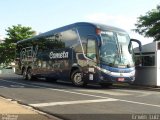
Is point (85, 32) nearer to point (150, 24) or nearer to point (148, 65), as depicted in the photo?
point (148, 65)

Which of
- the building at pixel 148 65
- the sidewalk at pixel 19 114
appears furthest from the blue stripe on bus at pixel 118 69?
the sidewalk at pixel 19 114

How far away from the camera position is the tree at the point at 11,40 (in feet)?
206

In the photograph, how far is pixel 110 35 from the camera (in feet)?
67.7

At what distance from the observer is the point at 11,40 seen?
63562mm

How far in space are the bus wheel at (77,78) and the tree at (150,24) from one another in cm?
2033

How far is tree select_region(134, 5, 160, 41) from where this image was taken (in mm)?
41016

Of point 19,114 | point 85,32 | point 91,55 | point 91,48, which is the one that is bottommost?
point 19,114

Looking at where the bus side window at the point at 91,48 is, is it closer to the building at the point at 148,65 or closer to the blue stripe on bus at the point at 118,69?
the blue stripe on bus at the point at 118,69

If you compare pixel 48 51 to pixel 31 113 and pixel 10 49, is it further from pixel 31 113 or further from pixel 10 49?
pixel 10 49

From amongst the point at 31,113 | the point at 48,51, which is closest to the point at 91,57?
the point at 48,51

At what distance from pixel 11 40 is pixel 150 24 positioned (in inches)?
1133

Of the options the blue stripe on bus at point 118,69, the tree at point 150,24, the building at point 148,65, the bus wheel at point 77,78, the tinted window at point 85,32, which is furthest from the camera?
the tree at point 150,24

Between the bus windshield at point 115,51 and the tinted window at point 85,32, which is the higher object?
the tinted window at point 85,32

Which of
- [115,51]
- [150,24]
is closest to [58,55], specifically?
[115,51]
